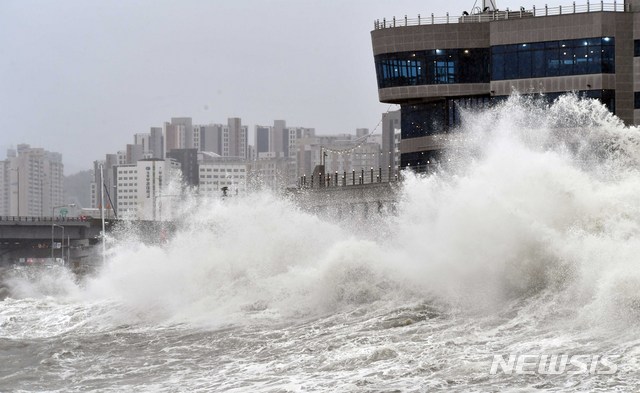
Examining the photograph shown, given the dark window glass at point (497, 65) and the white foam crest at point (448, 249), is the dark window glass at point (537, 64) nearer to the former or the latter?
the dark window glass at point (497, 65)

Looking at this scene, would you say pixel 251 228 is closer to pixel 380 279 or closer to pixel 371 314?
pixel 380 279

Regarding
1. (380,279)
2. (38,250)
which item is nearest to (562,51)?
(380,279)

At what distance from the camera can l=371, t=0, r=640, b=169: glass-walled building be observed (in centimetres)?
5000

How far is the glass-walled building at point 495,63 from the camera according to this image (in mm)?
50000

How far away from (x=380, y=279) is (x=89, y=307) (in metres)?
13.9

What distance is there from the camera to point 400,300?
30.0 meters

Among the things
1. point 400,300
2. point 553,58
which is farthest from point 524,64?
point 400,300

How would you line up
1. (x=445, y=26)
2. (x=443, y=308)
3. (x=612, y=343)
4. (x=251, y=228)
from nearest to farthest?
(x=612, y=343), (x=443, y=308), (x=251, y=228), (x=445, y=26)

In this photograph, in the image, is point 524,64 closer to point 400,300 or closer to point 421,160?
point 421,160

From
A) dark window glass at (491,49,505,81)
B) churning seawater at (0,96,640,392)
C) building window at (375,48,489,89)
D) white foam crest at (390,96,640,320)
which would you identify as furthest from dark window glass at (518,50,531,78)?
white foam crest at (390,96,640,320)

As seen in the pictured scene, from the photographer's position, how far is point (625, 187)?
28.6 meters
